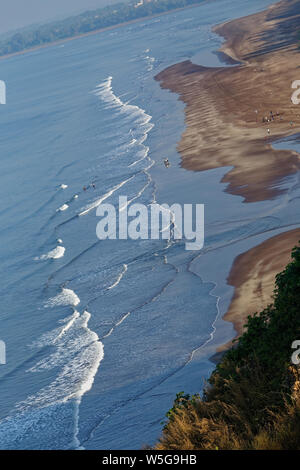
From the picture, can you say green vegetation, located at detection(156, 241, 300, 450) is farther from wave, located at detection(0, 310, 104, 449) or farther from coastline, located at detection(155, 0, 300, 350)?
coastline, located at detection(155, 0, 300, 350)

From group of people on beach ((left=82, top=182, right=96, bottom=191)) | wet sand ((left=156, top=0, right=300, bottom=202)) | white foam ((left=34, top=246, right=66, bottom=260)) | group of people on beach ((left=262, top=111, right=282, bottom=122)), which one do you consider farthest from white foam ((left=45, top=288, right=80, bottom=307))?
group of people on beach ((left=262, top=111, right=282, bottom=122))

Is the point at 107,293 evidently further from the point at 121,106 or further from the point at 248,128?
the point at 121,106

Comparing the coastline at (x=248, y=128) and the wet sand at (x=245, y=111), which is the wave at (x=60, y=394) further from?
the wet sand at (x=245, y=111)

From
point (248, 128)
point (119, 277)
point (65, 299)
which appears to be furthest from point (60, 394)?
point (248, 128)

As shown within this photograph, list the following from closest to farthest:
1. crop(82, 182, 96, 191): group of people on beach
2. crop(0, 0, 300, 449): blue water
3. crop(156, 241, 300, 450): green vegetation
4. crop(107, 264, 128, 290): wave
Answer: crop(156, 241, 300, 450): green vegetation < crop(0, 0, 300, 449): blue water < crop(107, 264, 128, 290): wave < crop(82, 182, 96, 191): group of people on beach

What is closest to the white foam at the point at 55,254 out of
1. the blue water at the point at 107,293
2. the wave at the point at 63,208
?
the blue water at the point at 107,293

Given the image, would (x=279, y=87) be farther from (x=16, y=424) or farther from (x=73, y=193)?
(x=16, y=424)

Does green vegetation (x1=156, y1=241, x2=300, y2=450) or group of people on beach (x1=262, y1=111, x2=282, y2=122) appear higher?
green vegetation (x1=156, y1=241, x2=300, y2=450)
